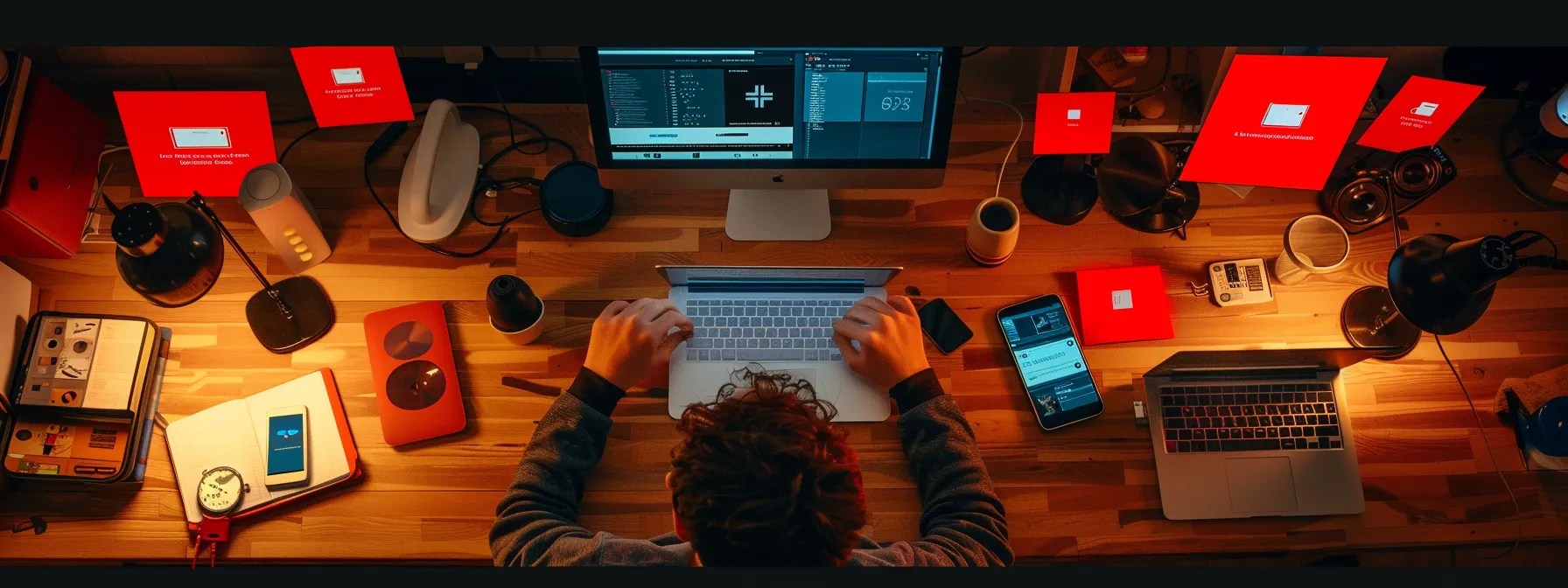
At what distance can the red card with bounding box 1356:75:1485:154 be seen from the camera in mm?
1413

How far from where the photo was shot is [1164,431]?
4.76ft

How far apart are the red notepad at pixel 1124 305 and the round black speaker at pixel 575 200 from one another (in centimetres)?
88

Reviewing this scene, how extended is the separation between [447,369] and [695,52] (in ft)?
2.30

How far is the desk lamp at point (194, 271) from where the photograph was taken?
4.00 feet

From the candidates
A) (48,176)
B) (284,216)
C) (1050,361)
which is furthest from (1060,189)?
(48,176)

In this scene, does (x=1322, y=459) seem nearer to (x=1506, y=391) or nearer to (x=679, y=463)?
(x=1506, y=391)

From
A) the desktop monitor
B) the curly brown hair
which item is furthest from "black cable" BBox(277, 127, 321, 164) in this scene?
the curly brown hair

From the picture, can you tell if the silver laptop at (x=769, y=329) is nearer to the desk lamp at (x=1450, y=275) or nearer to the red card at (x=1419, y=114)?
the desk lamp at (x=1450, y=275)

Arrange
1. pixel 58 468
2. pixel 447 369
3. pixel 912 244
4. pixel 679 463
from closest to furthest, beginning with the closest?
pixel 679 463
pixel 58 468
pixel 447 369
pixel 912 244

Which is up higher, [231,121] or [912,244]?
[231,121]

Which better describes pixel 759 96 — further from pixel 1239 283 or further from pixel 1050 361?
pixel 1239 283

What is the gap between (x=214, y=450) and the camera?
4.67ft

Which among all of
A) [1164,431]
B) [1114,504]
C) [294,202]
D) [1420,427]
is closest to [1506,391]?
[1420,427]

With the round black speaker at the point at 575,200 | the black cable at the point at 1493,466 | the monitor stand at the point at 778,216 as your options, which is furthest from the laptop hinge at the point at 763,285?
the black cable at the point at 1493,466
